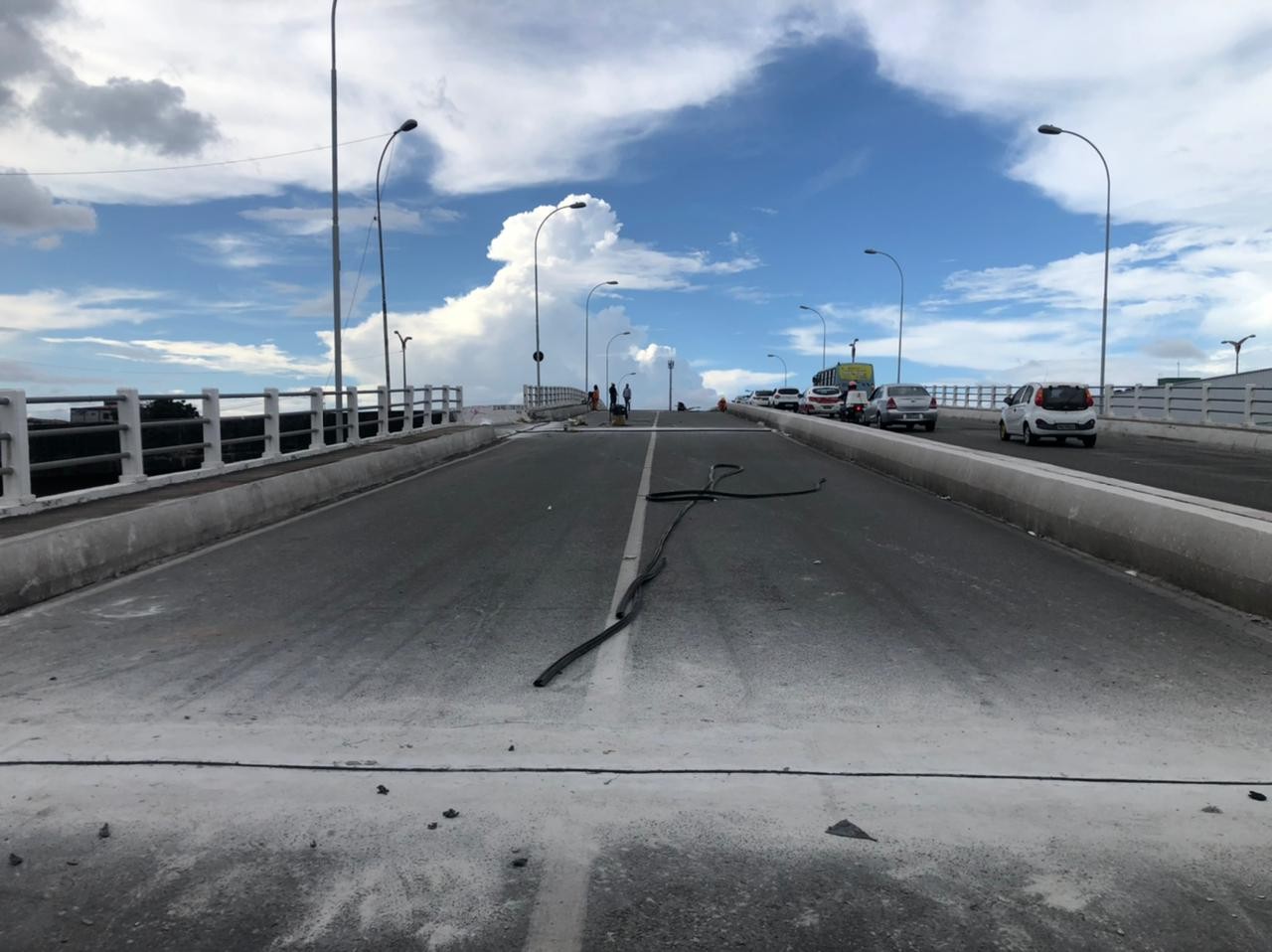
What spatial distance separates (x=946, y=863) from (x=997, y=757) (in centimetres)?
108

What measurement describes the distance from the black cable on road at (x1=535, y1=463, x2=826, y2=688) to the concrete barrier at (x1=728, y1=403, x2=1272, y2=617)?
8.69ft

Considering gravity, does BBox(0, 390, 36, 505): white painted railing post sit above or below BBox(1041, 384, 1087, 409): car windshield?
below

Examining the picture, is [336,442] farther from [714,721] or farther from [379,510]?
[714,721]

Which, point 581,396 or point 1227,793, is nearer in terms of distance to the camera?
point 1227,793

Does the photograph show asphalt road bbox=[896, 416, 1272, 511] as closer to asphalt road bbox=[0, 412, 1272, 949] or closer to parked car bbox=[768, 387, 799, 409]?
asphalt road bbox=[0, 412, 1272, 949]

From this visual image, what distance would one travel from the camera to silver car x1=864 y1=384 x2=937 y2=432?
32.2 meters

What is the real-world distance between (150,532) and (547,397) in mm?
40849

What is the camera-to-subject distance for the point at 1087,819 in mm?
3730

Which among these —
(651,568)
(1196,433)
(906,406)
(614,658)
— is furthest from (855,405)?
(614,658)

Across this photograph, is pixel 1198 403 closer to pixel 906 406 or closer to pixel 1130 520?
pixel 906 406

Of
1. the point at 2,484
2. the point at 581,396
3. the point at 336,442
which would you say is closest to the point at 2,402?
the point at 2,484

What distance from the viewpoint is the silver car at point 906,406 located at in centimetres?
3222

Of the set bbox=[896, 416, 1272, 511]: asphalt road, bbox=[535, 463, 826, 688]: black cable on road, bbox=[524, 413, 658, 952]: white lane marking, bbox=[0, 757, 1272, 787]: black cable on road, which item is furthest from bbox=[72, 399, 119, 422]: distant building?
bbox=[896, 416, 1272, 511]: asphalt road

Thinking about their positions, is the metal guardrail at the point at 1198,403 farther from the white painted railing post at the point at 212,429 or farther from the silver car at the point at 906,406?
the white painted railing post at the point at 212,429
